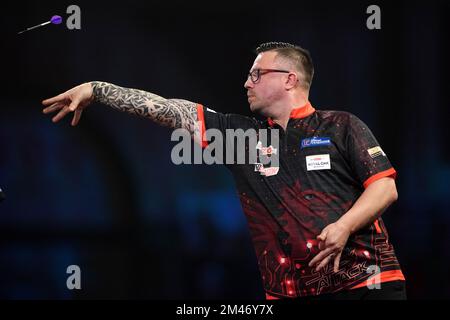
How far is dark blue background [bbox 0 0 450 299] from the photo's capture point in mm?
4422

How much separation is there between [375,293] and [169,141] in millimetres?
2111

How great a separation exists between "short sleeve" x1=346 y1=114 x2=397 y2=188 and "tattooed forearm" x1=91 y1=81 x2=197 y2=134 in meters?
0.71

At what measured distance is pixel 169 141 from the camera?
455cm

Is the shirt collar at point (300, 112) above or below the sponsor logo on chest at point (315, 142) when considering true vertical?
above

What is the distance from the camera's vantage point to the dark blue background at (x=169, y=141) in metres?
4.42

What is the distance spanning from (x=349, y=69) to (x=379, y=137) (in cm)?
49

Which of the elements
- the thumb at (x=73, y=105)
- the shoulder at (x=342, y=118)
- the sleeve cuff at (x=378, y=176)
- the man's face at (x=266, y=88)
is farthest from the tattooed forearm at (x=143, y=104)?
the sleeve cuff at (x=378, y=176)

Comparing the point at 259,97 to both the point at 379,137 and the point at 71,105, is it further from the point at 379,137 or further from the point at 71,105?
the point at 379,137
